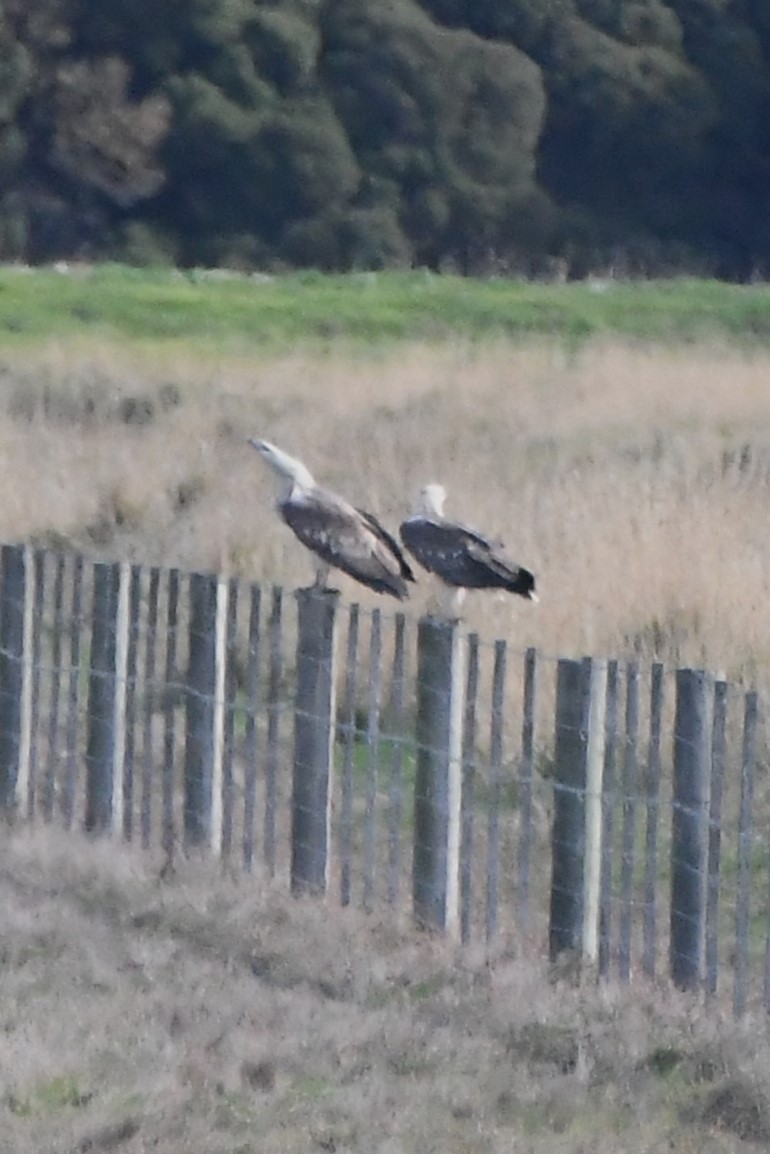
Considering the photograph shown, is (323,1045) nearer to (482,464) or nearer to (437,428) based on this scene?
(482,464)

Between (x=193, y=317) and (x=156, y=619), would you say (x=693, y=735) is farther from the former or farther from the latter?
(x=193, y=317)

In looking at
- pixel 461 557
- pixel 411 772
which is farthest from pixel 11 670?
pixel 461 557

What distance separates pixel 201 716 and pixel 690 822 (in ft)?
6.71

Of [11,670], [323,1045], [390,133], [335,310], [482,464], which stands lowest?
[323,1045]

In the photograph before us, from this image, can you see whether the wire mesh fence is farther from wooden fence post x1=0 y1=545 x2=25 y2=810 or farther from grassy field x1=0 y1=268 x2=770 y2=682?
grassy field x1=0 y1=268 x2=770 y2=682

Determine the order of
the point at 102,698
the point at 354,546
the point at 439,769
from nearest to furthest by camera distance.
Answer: the point at 439,769, the point at 354,546, the point at 102,698

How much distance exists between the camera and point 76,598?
8.48 m

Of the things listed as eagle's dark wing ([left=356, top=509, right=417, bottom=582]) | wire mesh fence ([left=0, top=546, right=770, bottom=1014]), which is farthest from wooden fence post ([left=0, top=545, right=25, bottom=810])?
eagle's dark wing ([left=356, top=509, right=417, bottom=582])

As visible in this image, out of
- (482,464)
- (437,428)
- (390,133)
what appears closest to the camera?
(482,464)

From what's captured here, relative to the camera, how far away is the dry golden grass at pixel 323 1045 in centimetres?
553

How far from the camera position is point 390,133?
3803 cm

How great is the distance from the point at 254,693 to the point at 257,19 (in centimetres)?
3032

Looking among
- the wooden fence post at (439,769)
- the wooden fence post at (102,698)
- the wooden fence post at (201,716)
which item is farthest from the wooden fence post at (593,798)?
the wooden fence post at (102,698)

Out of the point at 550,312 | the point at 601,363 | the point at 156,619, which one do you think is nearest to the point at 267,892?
the point at 156,619
